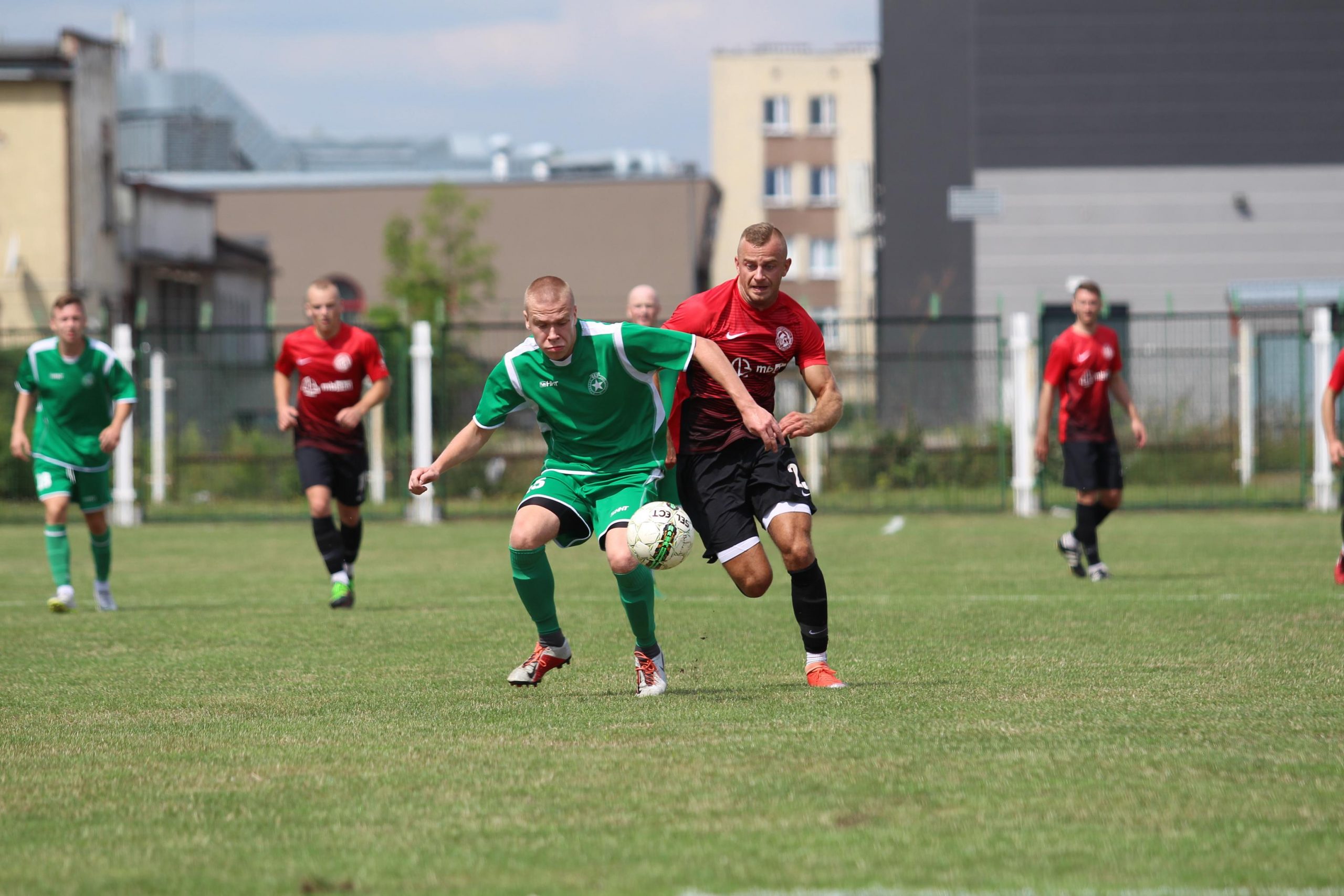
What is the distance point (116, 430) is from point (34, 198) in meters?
25.7

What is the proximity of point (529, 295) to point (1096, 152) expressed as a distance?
95.6ft

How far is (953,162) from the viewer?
3362cm

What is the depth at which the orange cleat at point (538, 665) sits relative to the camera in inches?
269

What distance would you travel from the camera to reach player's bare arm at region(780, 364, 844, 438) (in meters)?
6.48

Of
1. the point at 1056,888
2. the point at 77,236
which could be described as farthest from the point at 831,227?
the point at 1056,888

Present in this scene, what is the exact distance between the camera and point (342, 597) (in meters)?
10.8

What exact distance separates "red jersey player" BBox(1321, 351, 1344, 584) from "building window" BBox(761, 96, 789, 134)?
51.3 m

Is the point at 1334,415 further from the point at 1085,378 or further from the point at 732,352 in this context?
the point at 732,352

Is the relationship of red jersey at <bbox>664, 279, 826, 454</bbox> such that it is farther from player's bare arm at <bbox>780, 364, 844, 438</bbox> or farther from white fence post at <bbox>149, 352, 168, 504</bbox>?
white fence post at <bbox>149, 352, 168, 504</bbox>

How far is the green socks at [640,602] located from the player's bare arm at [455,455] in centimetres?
82

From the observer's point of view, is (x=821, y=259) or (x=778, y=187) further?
(x=778, y=187)

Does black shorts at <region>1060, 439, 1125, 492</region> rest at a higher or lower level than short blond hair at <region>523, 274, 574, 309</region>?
lower

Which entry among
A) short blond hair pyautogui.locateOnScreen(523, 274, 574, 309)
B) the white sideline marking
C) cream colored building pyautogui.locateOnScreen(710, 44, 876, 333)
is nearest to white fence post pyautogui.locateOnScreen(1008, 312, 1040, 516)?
short blond hair pyautogui.locateOnScreen(523, 274, 574, 309)

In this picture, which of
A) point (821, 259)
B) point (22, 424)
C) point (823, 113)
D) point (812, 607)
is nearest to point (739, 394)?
point (812, 607)
